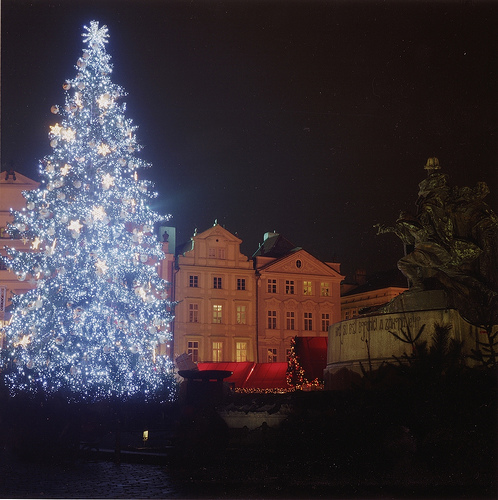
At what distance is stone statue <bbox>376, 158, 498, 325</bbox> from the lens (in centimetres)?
1319

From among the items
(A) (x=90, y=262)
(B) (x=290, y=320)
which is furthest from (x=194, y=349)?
(A) (x=90, y=262)

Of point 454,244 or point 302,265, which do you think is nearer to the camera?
point 454,244

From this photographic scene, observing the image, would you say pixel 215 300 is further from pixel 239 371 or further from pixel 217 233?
pixel 239 371

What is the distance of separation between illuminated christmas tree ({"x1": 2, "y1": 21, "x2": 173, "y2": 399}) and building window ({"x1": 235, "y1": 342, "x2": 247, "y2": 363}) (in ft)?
76.4

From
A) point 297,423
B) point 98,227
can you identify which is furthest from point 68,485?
point 98,227

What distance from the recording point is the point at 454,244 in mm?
13469

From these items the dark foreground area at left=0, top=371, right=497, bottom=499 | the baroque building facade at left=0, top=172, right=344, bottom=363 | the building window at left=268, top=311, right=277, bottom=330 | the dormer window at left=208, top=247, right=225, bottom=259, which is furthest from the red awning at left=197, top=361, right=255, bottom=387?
the dark foreground area at left=0, top=371, right=497, bottom=499

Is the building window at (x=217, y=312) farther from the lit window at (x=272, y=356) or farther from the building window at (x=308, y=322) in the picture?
the building window at (x=308, y=322)

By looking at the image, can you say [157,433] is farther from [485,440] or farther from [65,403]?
[485,440]

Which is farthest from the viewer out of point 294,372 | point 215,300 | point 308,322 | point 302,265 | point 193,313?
point 302,265

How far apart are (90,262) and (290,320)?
27.5 meters

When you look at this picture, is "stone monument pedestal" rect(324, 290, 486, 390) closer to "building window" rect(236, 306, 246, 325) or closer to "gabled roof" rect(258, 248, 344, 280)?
"building window" rect(236, 306, 246, 325)

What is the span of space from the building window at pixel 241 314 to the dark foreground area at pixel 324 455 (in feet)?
102

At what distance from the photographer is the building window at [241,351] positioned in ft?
137
